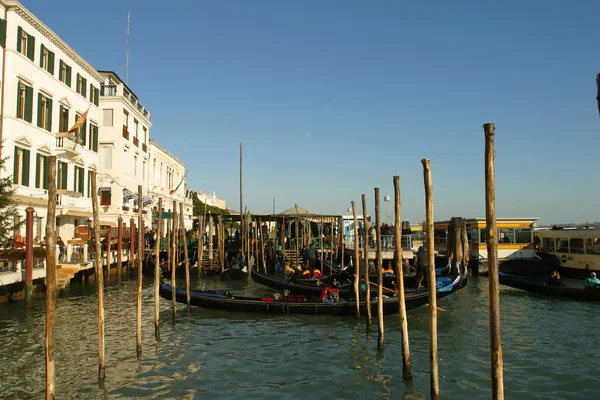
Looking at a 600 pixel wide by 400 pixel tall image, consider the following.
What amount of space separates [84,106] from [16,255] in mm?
13032

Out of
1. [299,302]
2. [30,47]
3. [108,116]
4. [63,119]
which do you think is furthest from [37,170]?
[299,302]

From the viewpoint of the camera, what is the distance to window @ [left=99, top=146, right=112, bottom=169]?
102 feet

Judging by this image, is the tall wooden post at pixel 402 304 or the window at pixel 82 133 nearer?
the tall wooden post at pixel 402 304

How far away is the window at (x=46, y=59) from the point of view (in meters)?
21.8

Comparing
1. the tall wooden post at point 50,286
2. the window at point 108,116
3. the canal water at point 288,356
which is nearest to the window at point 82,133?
the window at point 108,116

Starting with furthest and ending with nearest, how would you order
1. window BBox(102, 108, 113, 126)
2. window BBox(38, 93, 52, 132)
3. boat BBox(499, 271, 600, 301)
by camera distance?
window BBox(102, 108, 113, 126) → window BBox(38, 93, 52, 132) → boat BBox(499, 271, 600, 301)

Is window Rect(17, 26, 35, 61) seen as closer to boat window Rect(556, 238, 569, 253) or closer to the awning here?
the awning

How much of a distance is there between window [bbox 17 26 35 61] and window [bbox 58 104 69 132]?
353cm

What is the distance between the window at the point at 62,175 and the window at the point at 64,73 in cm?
409

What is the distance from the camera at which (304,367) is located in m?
9.73

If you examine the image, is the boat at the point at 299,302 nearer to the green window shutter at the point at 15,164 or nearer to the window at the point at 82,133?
the green window shutter at the point at 15,164

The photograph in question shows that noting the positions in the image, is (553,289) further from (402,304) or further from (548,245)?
(402,304)

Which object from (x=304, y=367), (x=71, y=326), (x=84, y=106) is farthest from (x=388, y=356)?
(x=84, y=106)

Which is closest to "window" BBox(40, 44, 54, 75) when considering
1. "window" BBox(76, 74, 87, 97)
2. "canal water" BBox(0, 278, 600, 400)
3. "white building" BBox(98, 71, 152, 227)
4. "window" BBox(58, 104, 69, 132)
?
"window" BBox(58, 104, 69, 132)
